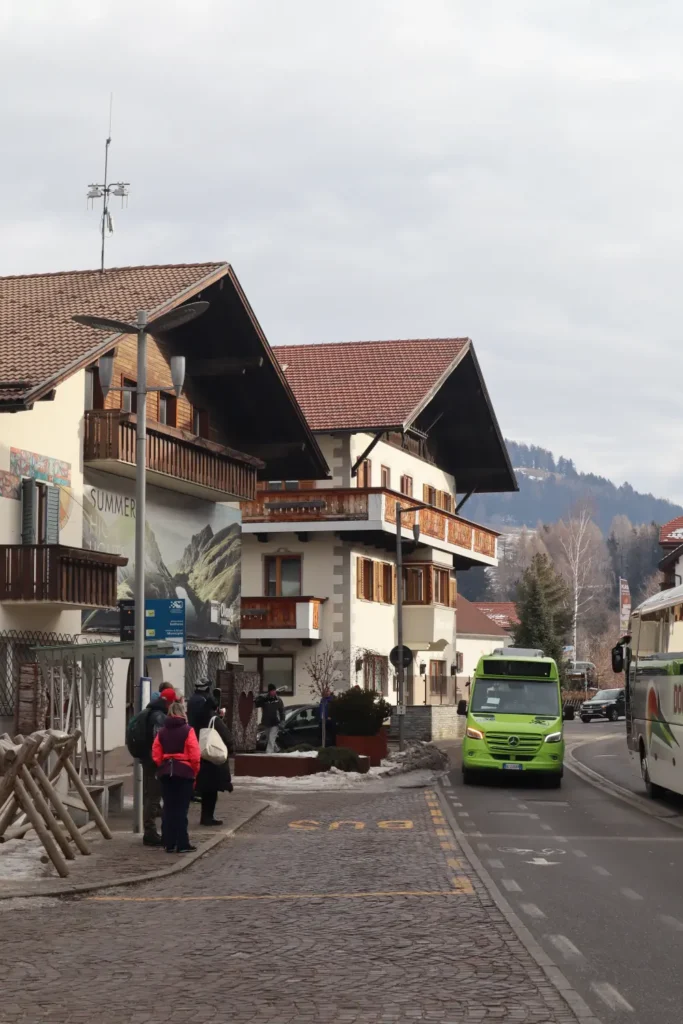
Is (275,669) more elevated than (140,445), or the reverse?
(140,445)

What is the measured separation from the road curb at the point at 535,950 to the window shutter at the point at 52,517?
1501cm

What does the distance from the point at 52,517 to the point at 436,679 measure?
112ft

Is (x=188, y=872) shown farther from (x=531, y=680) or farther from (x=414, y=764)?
(x=414, y=764)

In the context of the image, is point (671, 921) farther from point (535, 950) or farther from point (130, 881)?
point (130, 881)

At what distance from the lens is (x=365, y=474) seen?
176 ft

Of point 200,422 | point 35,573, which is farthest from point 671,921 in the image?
point 200,422

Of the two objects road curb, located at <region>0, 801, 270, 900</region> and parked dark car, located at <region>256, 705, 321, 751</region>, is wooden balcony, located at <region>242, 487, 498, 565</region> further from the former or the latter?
road curb, located at <region>0, 801, 270, 900</region>

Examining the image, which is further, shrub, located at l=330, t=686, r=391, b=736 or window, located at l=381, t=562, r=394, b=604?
window, located at l=381, t=562, r=394, b=604

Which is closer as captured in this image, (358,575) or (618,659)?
(618,659)

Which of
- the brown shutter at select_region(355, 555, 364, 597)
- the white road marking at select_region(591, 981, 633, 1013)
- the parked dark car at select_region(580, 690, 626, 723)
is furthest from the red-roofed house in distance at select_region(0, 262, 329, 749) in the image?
the parked dark car at select_region(580, 690, 626, 723)

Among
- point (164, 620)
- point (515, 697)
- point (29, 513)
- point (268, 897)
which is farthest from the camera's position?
point (515, 697)

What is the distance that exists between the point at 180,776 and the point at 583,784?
634 inches

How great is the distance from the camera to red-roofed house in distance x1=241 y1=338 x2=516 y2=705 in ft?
169

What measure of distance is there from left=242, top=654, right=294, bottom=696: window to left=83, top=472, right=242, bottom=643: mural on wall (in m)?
10.4
